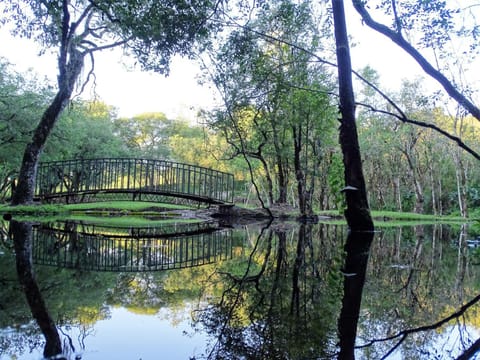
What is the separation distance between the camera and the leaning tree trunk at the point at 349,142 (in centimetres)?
779

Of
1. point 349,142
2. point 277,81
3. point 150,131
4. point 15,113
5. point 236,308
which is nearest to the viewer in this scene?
point 236,308

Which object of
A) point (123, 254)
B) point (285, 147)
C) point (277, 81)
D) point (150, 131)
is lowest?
point (123, 254)

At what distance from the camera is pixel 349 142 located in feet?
25.6

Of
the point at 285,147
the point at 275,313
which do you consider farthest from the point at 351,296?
the point at 285,147

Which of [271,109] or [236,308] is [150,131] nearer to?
[271,109]

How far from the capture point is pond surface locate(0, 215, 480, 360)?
1.86m

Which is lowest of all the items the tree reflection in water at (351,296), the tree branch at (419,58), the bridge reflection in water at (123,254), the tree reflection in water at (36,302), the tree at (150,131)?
the bridge reflection in water at (123,254)

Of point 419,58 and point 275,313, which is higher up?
point 419,58

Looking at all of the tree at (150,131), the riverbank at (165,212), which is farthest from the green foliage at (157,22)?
the tree at (150,131)

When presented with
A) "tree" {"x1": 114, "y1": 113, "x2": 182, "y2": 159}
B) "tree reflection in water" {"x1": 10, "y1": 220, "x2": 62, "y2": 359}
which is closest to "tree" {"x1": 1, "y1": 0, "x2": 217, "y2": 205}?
"tree reflection in water" {"x1": 10, "y1": 220, "x2": 62, "y2": 359}

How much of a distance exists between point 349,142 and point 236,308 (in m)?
5.92

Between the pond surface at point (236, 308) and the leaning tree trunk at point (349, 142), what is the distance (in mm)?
3049

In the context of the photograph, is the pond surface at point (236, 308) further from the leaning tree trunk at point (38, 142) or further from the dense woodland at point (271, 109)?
the leaning tree trunk at point (38, 142)

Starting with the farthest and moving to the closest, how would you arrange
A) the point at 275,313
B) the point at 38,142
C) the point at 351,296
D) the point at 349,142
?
the point at 38,142 → the point at 349,142 → the point at 351,296 → the point at 275,313
